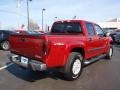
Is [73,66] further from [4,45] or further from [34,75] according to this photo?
[4,45]

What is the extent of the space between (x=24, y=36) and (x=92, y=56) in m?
3.20

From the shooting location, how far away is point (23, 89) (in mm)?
6062

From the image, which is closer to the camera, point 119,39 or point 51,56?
point 51,56

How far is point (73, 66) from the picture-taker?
22.7ft

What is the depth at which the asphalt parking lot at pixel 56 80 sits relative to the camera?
627 cm

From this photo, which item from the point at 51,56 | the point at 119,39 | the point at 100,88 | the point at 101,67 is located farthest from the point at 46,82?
the point at 119,39

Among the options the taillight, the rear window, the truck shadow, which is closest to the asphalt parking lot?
the truck shadow

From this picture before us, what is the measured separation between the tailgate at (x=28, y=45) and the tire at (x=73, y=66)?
1.11 m

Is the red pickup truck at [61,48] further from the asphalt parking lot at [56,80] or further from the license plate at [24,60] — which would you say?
the asphalt parking lot at [56,80]

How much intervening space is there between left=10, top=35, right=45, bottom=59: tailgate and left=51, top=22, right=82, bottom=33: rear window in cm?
219

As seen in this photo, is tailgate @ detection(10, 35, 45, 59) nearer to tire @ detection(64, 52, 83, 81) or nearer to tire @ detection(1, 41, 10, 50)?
tire @ detection(64, 52, 83, 81)

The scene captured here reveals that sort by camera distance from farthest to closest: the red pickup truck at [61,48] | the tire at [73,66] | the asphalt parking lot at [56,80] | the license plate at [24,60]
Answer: the tire at [73,66] → the license plate at [24,60] → the asphalt parking lot at [56,80] → the red pickup truck at [61,48]

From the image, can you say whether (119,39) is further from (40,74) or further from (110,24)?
(110,24)

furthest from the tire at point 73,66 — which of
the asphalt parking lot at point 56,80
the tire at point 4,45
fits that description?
the tire at point 4,45
